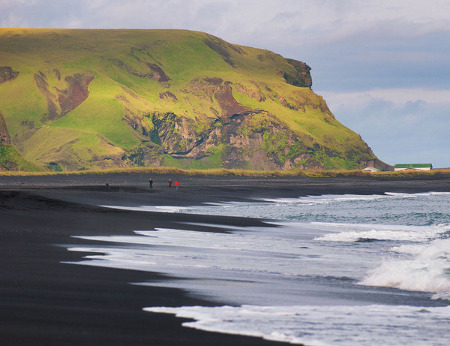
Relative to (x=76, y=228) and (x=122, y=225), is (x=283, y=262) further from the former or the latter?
(x=122, y=225)

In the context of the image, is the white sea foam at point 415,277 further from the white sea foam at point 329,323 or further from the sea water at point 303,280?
the white sea foam at point 329,323

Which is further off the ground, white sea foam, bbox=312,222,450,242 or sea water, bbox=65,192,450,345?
sea water, bbox=65,192,450,345

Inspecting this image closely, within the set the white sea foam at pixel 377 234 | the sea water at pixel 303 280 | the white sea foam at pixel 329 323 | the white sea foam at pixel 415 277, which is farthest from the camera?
the white sea foam at pixel 377 234

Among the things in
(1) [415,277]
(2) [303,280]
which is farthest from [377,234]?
(2) [303,280]

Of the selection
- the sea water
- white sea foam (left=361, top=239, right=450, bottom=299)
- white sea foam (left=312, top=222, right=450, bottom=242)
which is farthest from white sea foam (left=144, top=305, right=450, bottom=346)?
white sea foam (left=312, top=222, right=450, bottom=242)

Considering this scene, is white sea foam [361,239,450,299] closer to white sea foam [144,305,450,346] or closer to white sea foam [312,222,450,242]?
white sea foam [144,305,450,346]

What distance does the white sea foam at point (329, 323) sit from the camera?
26.9 ft

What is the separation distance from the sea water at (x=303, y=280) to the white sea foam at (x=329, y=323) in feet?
0.04

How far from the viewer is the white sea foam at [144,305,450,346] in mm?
8195

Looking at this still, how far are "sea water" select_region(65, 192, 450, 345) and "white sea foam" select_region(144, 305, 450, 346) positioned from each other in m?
0.01

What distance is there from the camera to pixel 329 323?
358 inches

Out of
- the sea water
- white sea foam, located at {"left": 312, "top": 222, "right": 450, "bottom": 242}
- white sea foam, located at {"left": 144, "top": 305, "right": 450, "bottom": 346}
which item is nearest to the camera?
Answer: white sea foam, located at {"left": 144, "top": 305, "right": 450, "bottom": 346}

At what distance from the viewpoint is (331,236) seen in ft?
80.8

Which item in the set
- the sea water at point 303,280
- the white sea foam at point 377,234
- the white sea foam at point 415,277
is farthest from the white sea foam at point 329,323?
the white sea foam at point 377,234
